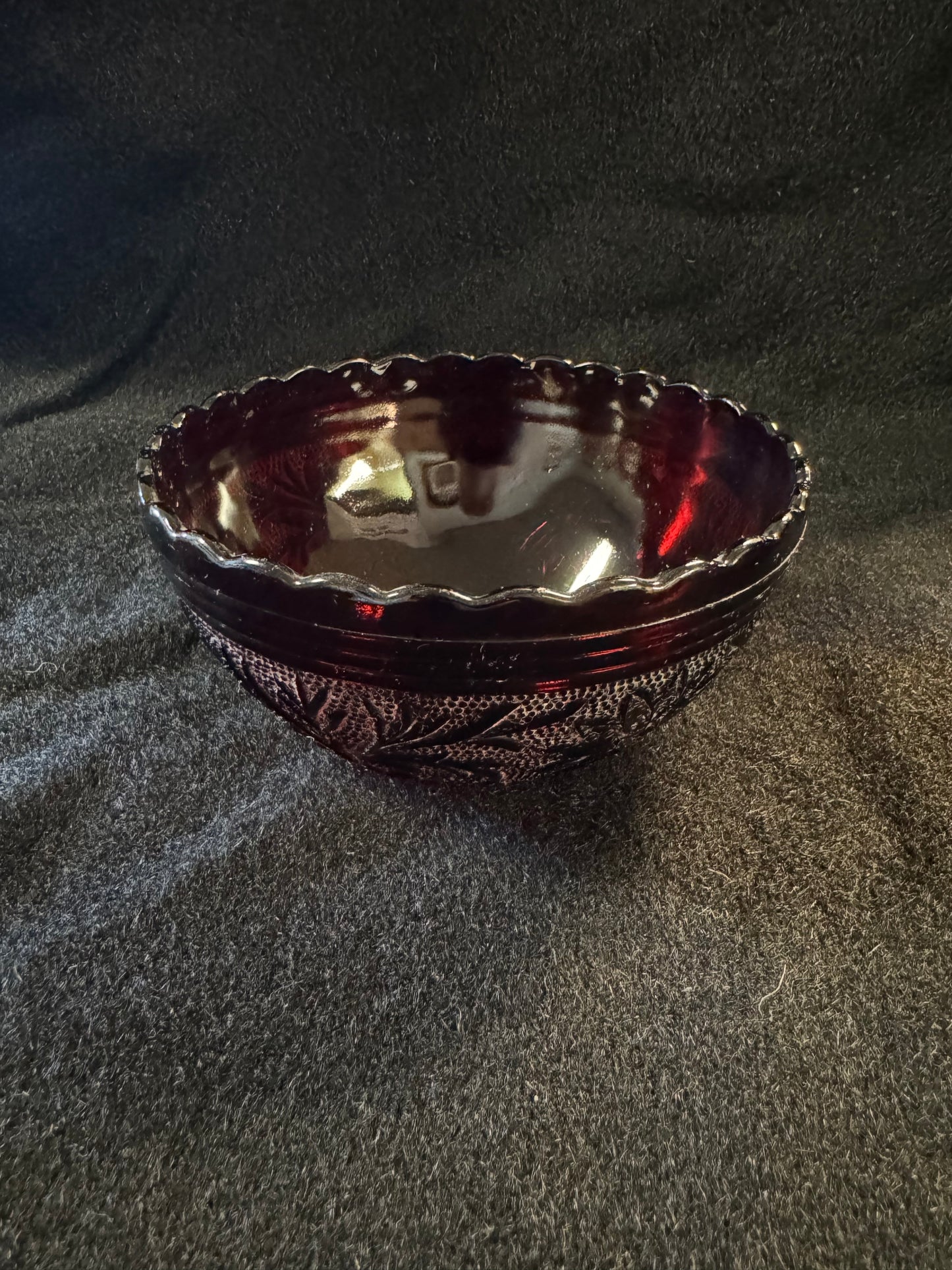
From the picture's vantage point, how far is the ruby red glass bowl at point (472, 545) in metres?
0.62

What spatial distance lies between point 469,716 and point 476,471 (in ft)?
1.47

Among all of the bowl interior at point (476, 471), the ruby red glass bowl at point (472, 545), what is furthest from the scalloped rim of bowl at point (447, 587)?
the bowl interior at point (476, 471)

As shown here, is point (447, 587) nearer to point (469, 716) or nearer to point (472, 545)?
point (469, 716)

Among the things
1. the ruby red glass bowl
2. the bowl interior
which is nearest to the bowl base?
the ruby red glass bowl

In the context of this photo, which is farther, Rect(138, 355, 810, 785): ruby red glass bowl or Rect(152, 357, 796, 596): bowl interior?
Rect(152, 357, 796, 596): bowl interior

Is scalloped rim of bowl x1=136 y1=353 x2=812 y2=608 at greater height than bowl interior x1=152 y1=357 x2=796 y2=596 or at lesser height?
greater

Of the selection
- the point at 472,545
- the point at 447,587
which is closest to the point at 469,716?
the point at 447,587

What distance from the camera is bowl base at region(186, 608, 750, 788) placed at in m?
0.66

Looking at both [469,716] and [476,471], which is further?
[476,471]

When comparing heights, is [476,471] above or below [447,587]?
below

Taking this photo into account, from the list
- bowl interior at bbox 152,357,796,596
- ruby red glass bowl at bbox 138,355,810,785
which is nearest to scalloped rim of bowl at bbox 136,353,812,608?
ruby red glass bowl at bbox 138,355,810,785

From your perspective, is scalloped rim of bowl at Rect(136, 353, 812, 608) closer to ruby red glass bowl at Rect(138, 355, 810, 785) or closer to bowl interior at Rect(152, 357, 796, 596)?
ruby red glass bowl at Rect(138, 355, 810, 785)

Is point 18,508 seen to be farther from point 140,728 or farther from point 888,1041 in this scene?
point 888,1041

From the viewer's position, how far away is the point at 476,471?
106 cm
